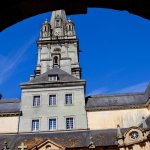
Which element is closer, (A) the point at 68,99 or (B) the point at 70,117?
→ (B) the point at 70,117

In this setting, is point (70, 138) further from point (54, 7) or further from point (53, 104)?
point (54, 7)

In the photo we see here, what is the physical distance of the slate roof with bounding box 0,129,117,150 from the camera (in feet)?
87.0

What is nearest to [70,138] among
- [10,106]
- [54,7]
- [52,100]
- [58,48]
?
[52,100]

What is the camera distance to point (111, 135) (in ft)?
93.8

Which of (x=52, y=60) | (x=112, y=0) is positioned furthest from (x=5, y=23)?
(x=52, y=60)

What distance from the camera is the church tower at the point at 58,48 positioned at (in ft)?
181

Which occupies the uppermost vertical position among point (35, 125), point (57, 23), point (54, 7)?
point (57, 23)

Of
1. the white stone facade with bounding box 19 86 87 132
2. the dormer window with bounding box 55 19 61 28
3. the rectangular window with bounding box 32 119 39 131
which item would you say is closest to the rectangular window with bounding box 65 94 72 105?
the white stone facade with bounding box 19 86 87 132

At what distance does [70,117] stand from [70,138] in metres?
3.82

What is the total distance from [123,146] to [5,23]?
79.7ft

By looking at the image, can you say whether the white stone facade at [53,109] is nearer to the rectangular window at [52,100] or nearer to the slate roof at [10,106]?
the rectangular window at [52,100]

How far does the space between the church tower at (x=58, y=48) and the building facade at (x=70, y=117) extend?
17.1m

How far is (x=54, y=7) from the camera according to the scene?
3643 mm

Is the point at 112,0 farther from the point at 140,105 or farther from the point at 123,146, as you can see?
the point at 140,105
